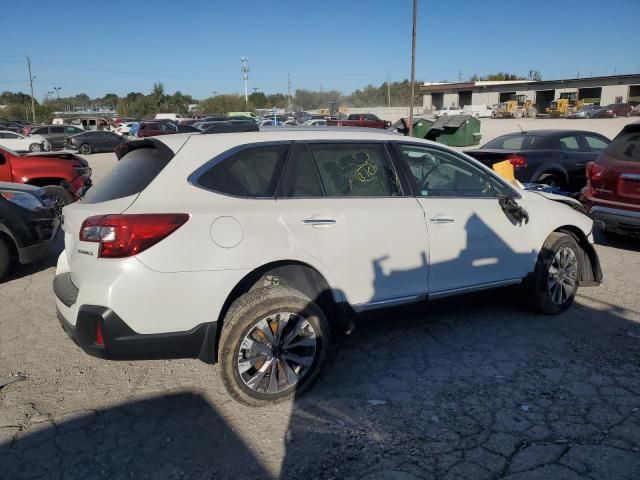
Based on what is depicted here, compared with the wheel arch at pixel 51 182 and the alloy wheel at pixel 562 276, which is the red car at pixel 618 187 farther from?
the wheel arch at pixel 51 182

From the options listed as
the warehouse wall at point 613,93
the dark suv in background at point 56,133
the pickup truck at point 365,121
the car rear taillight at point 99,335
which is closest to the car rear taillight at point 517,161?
the car rear taillight at point 99,335

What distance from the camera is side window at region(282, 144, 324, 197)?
3.41m

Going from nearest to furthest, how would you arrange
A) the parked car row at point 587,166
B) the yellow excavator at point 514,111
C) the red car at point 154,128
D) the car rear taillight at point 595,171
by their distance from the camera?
the parked car row at point 587,166 < the car rear taillight at point 595,171 < the red car at point 154,128 < the yellow excavator at point 514,111

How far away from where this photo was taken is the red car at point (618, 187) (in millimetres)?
6219

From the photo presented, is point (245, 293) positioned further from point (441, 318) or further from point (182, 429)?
point (441, 318)

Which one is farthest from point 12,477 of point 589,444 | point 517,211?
point 517,211

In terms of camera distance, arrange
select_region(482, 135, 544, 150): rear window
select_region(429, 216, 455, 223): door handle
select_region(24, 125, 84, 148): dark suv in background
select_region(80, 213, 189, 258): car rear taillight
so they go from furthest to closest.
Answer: select_region(24, 125, 84, 148): dark suv in background
select_region(482, 135, 544, 150): rear window
select_region(429, 216, 455, 223): door handle
select_region(80, 213, 189, 258): car rear taillight

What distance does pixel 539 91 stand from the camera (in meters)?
71.2

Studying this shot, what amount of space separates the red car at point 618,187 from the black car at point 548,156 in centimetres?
244

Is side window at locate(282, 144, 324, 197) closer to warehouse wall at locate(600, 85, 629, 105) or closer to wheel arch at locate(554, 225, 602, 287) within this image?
wheel arch at locate(554, 225, 602, 287)

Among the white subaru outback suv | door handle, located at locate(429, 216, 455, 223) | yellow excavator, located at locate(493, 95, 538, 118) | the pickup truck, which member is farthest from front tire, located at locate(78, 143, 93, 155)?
yellow excavator, located at locate(493, 95, 538, 118)

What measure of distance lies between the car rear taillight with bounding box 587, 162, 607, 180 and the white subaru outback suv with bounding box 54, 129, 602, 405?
329cm

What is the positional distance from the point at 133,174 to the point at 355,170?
152 centimetres

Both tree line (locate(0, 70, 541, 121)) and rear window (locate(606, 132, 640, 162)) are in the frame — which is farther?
tree line (locate(0, 70, 541, 121))
